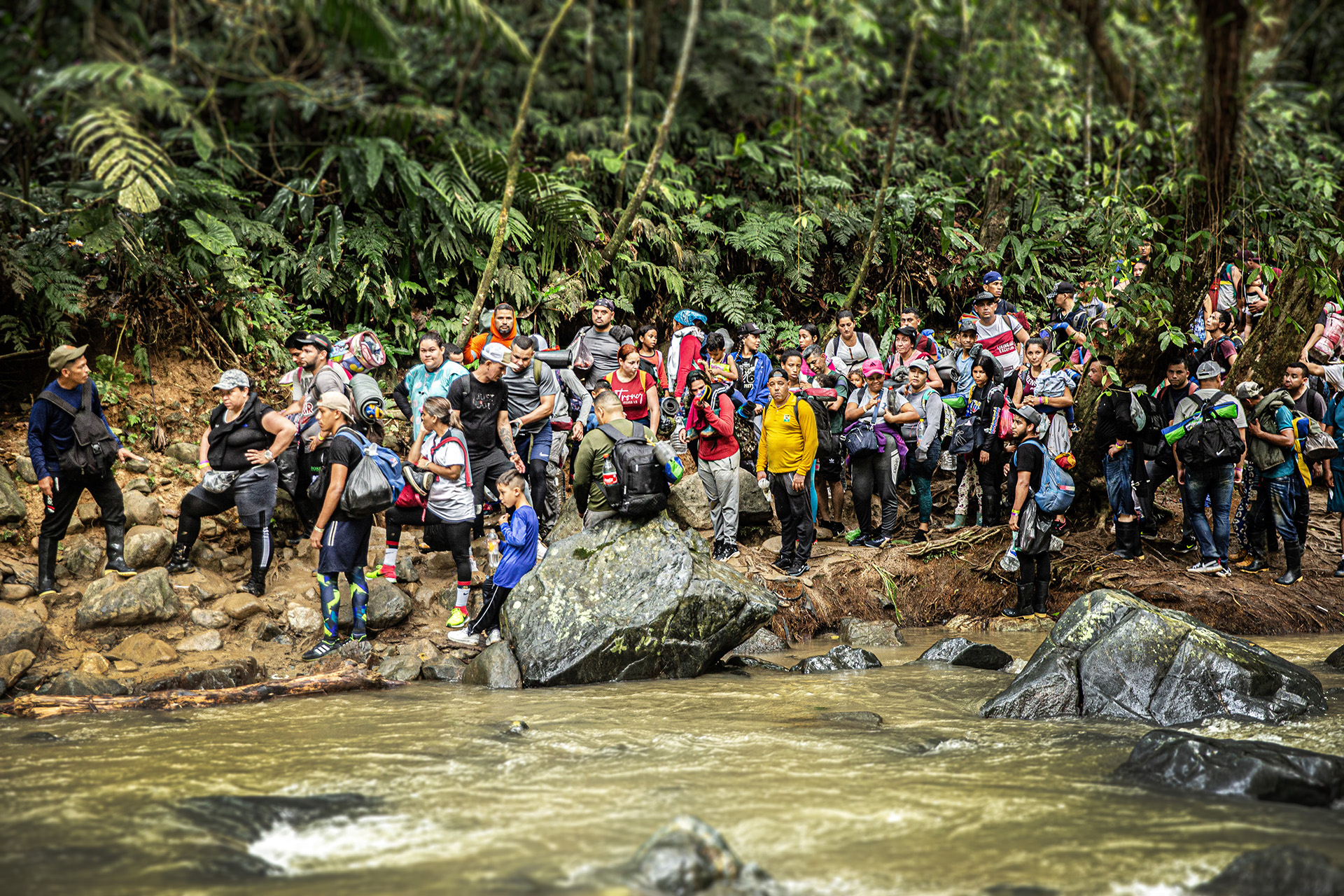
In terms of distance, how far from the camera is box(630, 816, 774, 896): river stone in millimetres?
3330

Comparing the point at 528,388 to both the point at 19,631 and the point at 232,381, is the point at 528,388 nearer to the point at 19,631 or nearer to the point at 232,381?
the point at 232,381

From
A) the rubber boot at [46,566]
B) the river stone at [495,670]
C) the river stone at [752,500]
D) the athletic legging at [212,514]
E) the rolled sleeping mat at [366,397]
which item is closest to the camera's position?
the river stone at [495,670]

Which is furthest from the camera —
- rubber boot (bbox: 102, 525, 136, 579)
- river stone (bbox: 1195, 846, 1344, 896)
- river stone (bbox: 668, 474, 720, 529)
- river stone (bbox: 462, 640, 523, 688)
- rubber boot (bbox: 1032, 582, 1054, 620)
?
river stone (bbox: 668, 474, 720, 529)

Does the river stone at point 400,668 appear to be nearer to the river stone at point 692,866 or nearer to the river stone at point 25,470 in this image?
the river stone at point 692,866

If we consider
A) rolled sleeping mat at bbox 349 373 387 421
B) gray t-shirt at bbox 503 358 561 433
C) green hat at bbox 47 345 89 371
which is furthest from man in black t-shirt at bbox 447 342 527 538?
green hat at bbox 47 345 89 371

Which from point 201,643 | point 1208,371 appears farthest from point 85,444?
point 1208,371

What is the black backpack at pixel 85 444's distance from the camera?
793 cm

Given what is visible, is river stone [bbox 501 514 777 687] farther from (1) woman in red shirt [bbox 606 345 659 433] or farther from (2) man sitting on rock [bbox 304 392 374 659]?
(1) woman in red shirt [bbox 606 345 659 433]

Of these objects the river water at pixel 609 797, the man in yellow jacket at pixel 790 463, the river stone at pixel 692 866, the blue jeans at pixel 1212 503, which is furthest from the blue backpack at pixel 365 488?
the blue jeans at pixel 1212 503

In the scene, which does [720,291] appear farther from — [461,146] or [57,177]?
[57,177]

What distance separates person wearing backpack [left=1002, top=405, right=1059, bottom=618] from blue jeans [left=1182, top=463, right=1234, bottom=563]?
1965 millimetres

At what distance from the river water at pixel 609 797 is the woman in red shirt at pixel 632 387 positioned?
373 cm

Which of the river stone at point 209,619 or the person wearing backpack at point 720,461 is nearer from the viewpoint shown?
the river stone at point 209,619

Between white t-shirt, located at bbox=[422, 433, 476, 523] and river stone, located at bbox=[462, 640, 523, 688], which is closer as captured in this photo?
river stone, located at bbox=[462, 640, 523, 688]
